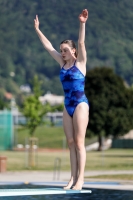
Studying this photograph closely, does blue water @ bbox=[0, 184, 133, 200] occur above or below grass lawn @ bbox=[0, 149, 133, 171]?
below

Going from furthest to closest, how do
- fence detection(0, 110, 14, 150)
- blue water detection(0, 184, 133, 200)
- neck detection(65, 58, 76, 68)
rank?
fence detection(0, 110, 14, 150) < blue water detection(0, 184, 133, 200) < neck detection(65, 58, 76, 68)

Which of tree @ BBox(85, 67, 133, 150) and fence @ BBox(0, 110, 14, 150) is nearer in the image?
fence @ BBox(0, 110, 14, 150)

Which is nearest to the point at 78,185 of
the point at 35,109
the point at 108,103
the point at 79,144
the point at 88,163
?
the point at 79,144

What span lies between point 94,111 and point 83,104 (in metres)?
74.0

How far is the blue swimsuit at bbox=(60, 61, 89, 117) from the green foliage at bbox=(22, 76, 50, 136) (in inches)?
1636

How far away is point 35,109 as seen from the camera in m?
58.0

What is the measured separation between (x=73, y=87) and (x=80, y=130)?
22.0 inches

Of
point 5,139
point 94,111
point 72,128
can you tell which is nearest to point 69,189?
point 72,128

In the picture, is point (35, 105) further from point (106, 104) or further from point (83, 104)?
point (83, 104)

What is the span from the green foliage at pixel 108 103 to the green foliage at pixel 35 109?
19968mm

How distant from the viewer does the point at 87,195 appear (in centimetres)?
1493

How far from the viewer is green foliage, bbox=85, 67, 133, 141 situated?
265 feet

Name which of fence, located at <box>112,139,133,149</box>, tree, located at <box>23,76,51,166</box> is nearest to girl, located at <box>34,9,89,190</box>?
tree, located at <box>23,76,51,166</box>

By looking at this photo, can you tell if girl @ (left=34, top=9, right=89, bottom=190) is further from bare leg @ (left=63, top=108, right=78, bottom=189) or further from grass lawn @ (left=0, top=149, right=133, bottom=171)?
grass lawn @ (left=0, top=149, right=133, bottom=171)
